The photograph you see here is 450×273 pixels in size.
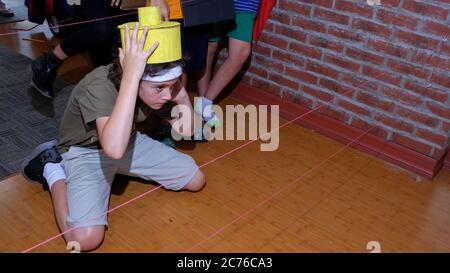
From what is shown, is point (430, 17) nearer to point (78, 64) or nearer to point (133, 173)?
point (133, 173)

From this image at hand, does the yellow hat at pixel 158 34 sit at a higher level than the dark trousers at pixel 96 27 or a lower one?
higher

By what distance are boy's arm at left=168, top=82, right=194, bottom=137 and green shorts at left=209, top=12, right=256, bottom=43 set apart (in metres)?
0.48

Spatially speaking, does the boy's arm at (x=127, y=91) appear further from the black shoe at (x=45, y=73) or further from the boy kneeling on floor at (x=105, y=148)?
the black shoe at (x=45, y=73)

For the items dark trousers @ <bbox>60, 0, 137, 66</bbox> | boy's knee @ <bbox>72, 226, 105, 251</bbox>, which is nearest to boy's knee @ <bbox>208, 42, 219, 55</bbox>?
dark trousers @ <bbox>60, 0, 137, 66</bbox>

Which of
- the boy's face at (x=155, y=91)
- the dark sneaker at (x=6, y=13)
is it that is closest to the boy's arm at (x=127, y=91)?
the boy's face at (x=155, y=91)

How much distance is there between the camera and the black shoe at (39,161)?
4.88 ft

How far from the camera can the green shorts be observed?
1.89 metres

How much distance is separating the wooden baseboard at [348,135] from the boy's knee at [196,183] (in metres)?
0.73

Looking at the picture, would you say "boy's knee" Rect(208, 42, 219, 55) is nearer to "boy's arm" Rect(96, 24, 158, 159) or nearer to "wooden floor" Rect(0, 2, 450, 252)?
"wooden floor" Rect(0, 2, 450, 252)

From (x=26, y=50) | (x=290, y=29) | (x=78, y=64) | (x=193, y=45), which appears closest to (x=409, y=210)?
(x=290, y=29)

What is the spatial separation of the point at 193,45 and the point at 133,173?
714 mm

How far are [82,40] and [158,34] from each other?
101cm

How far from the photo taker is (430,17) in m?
1.58

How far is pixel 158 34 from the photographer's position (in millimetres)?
1154
